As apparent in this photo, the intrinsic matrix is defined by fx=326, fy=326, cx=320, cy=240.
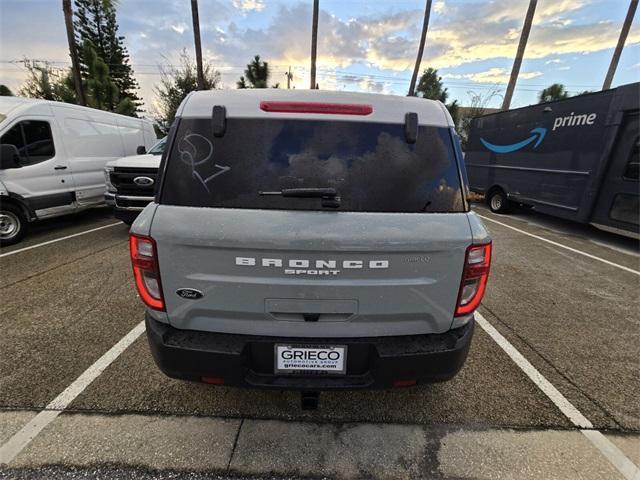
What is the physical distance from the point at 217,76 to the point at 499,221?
2480 centimetres

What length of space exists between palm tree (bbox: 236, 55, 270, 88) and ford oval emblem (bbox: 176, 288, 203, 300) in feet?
92.8

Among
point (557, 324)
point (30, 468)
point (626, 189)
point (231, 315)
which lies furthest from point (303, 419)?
point (626, 189)

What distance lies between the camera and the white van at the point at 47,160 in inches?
224

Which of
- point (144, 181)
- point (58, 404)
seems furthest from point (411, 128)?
point (144, 181)

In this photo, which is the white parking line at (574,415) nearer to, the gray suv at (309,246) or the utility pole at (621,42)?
the gray suv at (309,246)

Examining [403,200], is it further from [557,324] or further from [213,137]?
[557,324]

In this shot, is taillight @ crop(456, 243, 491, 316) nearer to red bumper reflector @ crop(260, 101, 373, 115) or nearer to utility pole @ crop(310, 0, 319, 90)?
red bumper reflector @ crop(260, 101, 373, 115)

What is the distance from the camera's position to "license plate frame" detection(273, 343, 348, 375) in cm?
178

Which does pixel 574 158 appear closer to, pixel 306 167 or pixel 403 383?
pixel 403 383

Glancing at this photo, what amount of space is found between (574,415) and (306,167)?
2633 mm

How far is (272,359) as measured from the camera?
5.90 feet

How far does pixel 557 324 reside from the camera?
371cm

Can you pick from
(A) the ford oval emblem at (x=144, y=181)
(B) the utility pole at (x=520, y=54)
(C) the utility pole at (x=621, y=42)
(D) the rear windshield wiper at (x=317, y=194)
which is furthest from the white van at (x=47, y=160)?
(C) the utility pole at (x=621, y=42)

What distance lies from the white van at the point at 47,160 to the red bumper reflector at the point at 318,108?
6025 mm
